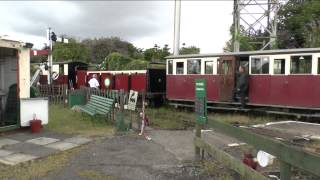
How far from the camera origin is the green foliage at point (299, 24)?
98.0 ft

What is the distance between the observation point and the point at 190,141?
11555 mm

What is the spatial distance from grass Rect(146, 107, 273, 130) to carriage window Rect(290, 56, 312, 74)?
207 centimetres

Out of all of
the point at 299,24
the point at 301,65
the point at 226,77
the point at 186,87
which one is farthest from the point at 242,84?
the point at 299,24

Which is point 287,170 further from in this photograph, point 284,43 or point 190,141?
point 284,43

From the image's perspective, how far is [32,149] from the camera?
10305 millimetres

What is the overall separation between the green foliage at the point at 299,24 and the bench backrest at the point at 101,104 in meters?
15.8

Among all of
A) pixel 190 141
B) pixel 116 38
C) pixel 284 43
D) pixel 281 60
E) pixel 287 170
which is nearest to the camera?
pixel 287 170

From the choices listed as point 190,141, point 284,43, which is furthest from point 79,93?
point 284,43

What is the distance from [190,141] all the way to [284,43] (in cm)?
2642

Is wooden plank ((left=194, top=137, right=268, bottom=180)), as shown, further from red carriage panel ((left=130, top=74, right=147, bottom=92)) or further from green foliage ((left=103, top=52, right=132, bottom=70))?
green foliage ((left=103, top=52, right=132, bottom=70))

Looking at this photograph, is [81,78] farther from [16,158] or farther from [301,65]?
[16,158]

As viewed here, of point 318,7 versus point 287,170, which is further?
point 318,7

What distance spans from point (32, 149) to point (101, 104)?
4622 mm

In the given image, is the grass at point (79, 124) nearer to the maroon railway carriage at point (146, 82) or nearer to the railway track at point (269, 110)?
the railway track at point (269, 110)
